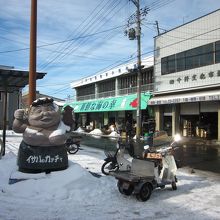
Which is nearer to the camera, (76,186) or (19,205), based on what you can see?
(19,205)

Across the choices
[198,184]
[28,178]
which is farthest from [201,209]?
[28,178]

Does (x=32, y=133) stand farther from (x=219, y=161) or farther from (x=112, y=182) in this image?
(x=219, y=161)

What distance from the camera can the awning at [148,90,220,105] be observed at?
983 inches

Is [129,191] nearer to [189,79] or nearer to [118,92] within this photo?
[189,79]

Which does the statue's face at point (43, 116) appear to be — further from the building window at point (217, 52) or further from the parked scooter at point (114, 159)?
the building window at point (217, 52)

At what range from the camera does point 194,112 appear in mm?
29094

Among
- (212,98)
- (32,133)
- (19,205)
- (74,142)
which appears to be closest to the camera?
(19,205)

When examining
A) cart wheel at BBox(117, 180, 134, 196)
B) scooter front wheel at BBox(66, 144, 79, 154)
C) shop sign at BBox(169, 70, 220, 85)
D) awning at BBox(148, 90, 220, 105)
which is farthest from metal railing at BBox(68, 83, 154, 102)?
cart wheel at BBox(117, 180, 134, 196)

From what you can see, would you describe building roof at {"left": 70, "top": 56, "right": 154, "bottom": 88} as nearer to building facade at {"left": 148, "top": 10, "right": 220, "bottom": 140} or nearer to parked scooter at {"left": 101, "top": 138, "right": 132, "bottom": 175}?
building facade at {"left": 148, "top": 10, "right": 220, "bottom": 140}

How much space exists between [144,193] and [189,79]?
70.9 feet

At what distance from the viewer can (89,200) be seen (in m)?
8.06

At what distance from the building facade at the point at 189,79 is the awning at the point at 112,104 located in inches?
54.7

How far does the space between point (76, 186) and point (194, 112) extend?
71.1 ft

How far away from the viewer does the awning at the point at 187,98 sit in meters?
25.0
